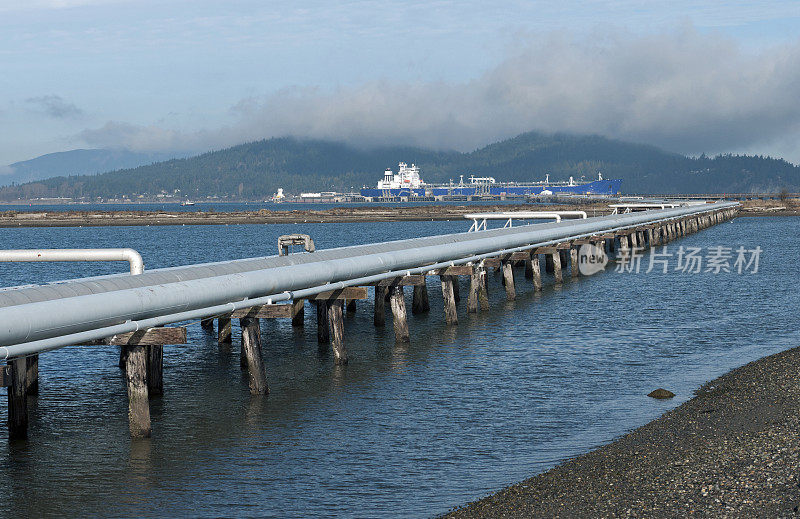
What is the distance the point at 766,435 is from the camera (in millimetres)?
11547

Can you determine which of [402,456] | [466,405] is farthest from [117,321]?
[466,405]

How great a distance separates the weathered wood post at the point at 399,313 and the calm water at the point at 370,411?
0.32 meters

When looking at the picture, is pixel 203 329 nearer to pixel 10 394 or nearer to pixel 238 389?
pixel 238 389

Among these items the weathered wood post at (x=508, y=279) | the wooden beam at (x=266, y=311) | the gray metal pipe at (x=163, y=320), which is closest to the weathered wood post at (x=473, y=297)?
the weathered wood post at (x=508, y=279)

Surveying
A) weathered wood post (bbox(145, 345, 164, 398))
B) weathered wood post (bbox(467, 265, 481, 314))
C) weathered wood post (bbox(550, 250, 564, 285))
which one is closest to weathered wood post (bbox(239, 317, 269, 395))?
weathered wood post (bbox(145, 345, 164, 398))

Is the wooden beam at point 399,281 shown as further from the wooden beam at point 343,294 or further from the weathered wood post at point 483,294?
the weathered wood post at point 483,294

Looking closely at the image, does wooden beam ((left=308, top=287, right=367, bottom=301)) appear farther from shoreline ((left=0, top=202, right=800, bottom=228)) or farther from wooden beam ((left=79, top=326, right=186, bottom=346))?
shoreline ((left=0, top=202, right=800, bottom=228))

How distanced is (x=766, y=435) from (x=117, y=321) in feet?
28.6

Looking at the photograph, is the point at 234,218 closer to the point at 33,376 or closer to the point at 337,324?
the point at 337,324

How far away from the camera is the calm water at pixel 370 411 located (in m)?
10.9

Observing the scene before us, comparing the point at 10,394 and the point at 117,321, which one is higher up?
the point at 117,321

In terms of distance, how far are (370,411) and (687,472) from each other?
6.16 metres

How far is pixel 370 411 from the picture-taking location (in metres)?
15.0

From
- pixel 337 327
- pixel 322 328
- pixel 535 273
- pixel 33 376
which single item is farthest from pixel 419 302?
pixel 33 376
